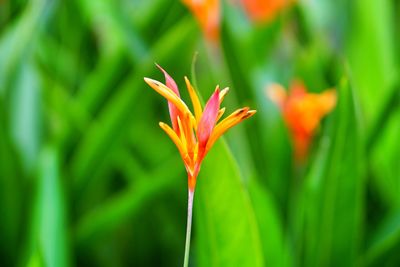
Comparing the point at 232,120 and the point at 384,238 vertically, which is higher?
the point at 232,120

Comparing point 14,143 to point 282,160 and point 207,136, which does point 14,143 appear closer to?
point 282,160

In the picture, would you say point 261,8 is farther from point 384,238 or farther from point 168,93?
point 168,93

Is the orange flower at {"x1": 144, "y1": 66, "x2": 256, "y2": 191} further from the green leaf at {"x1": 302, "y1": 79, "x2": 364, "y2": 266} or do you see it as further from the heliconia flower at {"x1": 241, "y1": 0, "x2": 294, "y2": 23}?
the heliconia flower at {"x1": 241, "y1": 0, "x2": 294, "y2": 23}

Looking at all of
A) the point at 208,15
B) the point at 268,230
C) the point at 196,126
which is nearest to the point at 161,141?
the point at 208,15

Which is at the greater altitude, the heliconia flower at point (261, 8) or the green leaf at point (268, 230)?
the heliconia flower at point (261, 8)

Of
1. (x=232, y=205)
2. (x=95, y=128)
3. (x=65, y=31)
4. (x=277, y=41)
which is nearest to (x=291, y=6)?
(x=277, y=41)

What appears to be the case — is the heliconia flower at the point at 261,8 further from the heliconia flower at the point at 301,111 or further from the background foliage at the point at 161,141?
the heliconia flower at the point at 301,111

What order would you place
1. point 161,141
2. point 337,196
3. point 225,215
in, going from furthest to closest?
point 161,141, point 337,196, point 225,215

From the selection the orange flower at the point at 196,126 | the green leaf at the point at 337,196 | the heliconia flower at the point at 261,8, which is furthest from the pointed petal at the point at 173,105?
the heliconia flower at the point at 261,8

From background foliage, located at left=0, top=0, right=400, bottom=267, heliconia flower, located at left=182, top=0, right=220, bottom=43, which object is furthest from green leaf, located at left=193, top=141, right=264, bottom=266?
heliconia flower, located at left=182, top=0, right=220, bottom=43
